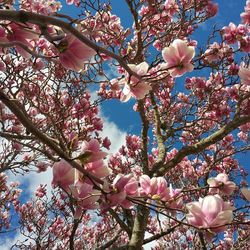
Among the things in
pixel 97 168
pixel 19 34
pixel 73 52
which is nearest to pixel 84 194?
pixel 97 168

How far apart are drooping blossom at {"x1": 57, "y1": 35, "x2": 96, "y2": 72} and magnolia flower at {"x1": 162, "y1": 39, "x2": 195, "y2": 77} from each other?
50 centimetres

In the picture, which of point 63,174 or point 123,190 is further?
point 123,190

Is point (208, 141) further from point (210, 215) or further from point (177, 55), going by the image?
point (210, 215)

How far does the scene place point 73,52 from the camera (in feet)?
5.16

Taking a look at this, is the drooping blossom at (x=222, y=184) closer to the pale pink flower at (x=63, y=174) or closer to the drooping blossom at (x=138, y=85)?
the drooping blossom at (x=138, y=85)

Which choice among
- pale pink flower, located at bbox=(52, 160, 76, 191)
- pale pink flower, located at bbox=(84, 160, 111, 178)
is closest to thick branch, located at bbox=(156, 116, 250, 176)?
pale pink flower, located at bbox=(84, 160, 111, 178)

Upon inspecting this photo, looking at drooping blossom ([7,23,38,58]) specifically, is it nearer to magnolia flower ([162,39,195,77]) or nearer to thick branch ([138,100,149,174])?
magnolia flower ([162,39,195,77])

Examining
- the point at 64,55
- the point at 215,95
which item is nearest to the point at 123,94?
the point at 64,55

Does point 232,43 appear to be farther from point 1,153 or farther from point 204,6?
point 1,153

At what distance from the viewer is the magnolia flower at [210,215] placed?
5.23 ft

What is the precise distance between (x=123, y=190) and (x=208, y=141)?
2796 mm

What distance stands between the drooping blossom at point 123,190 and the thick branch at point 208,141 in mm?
2368

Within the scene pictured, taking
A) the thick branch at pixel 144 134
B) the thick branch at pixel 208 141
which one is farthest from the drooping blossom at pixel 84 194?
the thick branch at pixel 144 134

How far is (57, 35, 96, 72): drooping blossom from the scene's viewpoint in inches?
58.5
